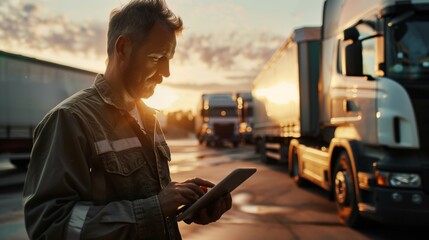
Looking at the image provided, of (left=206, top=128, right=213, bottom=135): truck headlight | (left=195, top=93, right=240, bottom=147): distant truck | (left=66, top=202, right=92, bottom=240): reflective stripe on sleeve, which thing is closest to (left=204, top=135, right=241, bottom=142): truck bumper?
(left=195, top=93, right=240, bottom=147): distant truck

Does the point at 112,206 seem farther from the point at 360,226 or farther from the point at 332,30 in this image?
the point at 332,30

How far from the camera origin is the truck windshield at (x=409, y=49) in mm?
5441

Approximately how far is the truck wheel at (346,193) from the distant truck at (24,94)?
407 inches

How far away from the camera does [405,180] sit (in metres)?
5.23

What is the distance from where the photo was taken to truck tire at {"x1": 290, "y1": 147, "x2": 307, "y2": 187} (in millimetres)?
10836

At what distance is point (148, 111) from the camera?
1913 millimetres

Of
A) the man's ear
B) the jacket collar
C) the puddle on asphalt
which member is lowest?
the puddle on asphalt

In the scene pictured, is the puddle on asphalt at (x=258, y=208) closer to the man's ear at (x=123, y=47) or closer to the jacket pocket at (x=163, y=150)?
the jacket pocket at (x=163, y=150)

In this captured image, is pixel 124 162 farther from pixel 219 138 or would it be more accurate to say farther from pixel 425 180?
pixel 219 138

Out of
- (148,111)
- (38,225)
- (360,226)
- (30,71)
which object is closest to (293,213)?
(360,226)

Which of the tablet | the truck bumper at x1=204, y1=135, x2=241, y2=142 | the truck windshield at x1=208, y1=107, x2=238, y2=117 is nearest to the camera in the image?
the tablet

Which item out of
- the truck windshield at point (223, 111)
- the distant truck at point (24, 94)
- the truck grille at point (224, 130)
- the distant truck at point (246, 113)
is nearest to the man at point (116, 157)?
the distant truck at point (24, 94)

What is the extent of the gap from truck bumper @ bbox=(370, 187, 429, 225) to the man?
3980 mm

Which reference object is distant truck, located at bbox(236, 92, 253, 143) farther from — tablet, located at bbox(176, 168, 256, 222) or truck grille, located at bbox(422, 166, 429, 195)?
tablet, located at bbox(176, 168, 256, 222)
